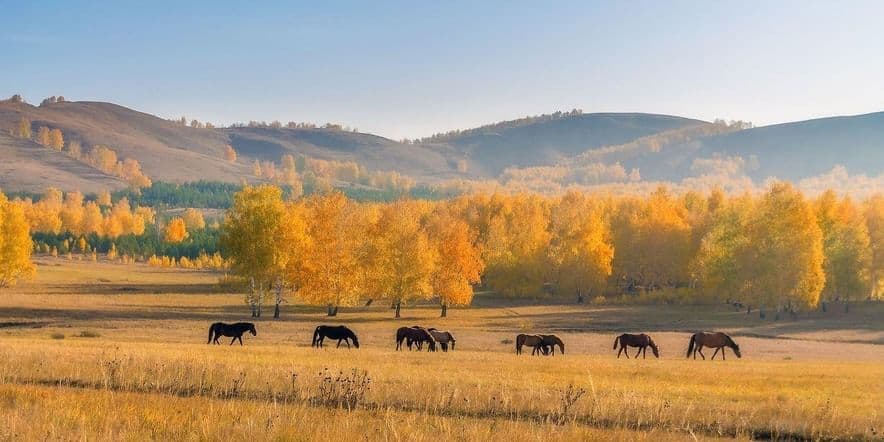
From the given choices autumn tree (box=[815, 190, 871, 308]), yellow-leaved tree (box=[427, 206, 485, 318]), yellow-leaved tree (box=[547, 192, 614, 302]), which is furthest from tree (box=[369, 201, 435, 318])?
autumn tree (box=[815, 190, 871, 308])

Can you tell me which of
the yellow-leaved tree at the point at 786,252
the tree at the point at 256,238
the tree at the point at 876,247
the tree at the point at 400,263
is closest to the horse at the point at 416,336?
the tree at the point at 256,238

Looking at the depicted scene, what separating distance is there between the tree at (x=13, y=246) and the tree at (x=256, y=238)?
108 ft

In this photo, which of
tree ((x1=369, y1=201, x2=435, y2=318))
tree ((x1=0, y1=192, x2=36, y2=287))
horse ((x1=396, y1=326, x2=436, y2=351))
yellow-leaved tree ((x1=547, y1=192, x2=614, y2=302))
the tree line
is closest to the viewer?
horse ((x1=396, y1=326, x2=436, y2=351))

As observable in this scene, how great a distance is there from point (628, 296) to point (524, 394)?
8701 centimetres

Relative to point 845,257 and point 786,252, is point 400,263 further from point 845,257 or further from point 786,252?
point 845,257

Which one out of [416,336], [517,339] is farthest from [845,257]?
[416,336]

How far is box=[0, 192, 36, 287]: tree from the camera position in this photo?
91.2m

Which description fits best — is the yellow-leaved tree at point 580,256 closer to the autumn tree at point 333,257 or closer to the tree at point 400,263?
the tree at point 400,263

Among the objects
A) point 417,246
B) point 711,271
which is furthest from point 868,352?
point 417,246

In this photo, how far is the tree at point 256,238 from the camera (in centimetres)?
7350

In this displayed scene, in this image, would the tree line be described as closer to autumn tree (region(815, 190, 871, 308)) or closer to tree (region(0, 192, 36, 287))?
autumn tree (region(815, 190, 871, 308))

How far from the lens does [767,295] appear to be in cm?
8038

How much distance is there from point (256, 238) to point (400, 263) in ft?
48.4

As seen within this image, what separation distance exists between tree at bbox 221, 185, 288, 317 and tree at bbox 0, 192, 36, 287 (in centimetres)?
3295
